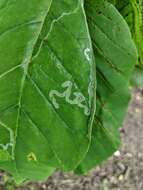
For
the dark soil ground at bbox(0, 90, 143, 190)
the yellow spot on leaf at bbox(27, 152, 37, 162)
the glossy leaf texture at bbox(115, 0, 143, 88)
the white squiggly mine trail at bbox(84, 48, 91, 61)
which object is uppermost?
the white squiggly mine trail at bbox(84, 48, 91, 61)

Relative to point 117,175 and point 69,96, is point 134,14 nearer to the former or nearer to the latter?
point 69,96

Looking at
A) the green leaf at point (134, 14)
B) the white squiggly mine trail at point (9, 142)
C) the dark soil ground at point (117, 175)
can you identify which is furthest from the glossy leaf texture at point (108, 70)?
the dark soil ground at point (117, 175)

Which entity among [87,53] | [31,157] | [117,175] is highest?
[87,53]

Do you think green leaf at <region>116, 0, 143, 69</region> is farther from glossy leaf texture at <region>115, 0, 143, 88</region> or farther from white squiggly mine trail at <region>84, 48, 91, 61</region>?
white squiggly mine trail at <region>84, 48, 91, 61</region>

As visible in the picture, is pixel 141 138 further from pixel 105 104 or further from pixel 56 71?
pixel 56 71

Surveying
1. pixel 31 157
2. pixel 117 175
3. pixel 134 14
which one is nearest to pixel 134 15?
pixel 134 14

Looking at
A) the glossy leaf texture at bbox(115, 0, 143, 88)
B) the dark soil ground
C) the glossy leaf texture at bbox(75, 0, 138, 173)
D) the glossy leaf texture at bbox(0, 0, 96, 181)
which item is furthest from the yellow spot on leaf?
the dark soil ground

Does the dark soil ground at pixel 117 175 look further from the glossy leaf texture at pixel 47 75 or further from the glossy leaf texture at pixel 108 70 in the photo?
the glossy leaf texture at pixel 47 75
